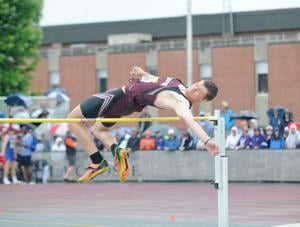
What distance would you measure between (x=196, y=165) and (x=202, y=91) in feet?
50.3

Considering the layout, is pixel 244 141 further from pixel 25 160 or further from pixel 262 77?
pixel 262 77

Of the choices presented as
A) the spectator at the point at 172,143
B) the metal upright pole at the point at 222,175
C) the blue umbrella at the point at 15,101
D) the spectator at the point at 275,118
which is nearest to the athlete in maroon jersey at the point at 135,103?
the metal upright pole at the point at 222,175

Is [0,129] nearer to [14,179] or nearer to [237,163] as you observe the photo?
[14,179]

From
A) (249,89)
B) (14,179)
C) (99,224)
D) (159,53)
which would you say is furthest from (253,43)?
(99,224)

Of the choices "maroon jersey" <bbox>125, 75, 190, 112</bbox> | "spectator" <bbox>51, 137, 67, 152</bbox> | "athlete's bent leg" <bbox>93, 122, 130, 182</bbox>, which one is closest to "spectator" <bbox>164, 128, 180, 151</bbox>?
"spectator" <bbox>51, 137, 67, 152</bbox>

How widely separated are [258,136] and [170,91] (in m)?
14.3

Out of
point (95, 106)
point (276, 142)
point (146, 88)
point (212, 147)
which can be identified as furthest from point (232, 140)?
point (212, 147)

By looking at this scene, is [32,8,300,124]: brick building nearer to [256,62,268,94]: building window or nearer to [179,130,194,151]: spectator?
[256,62,268,94]: building window

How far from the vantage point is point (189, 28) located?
40281 millimetres

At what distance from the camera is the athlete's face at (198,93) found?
35.8 feet

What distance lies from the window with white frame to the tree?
12362 mm

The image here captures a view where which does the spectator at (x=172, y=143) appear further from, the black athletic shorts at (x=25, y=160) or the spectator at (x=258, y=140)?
the black athletic shorts at (x=25, y=160)

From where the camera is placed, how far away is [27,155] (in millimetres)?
27281

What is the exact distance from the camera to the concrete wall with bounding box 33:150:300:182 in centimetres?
2453
